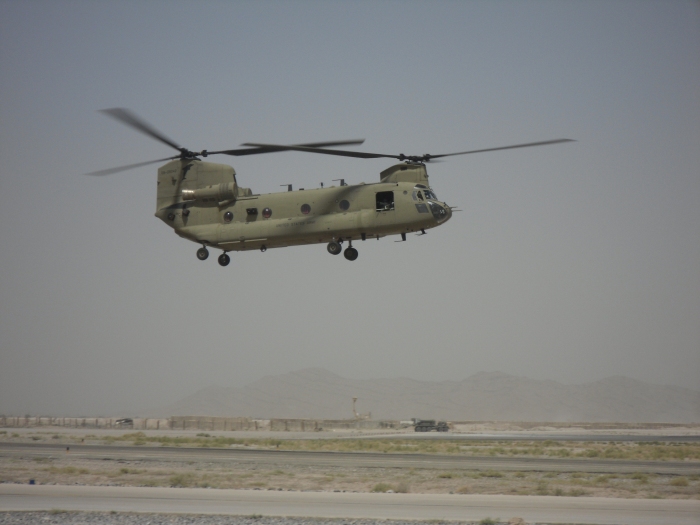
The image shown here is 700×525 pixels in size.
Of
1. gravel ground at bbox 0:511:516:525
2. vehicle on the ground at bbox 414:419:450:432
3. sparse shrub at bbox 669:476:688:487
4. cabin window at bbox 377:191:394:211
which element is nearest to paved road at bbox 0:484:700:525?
gravel ground at bbox 0:511:516:525

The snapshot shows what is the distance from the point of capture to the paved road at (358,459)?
3622cm

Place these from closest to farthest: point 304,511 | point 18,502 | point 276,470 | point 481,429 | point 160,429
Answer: point 304,511 → point 18,502 → point 276,470 → point 160,429 → point 481,429

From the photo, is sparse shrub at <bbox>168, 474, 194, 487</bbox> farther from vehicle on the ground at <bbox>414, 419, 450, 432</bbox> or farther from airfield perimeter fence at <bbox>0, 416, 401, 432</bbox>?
vehicle on the ground at <bbox>414, 419, 450, 432</bbox>

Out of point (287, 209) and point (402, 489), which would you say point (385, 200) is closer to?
point (287, 209)

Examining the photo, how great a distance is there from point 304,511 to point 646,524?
982 centimetres

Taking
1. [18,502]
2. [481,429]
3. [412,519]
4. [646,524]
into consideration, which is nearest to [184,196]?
[18,502]

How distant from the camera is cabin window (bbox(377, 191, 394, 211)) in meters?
32.5

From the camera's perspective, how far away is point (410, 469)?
35.0 metres

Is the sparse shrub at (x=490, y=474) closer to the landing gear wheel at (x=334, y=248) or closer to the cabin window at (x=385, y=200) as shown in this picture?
the landing gear wheel at (x=334, y=248)

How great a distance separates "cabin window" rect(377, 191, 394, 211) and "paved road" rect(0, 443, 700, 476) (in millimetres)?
Result: 12202

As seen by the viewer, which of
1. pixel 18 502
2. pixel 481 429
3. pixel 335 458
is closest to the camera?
pixel 18 502

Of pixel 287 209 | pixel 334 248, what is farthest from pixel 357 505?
pixel 287 209

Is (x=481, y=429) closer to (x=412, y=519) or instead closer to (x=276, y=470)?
(x=276, y=470)

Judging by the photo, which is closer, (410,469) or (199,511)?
(199,511)
